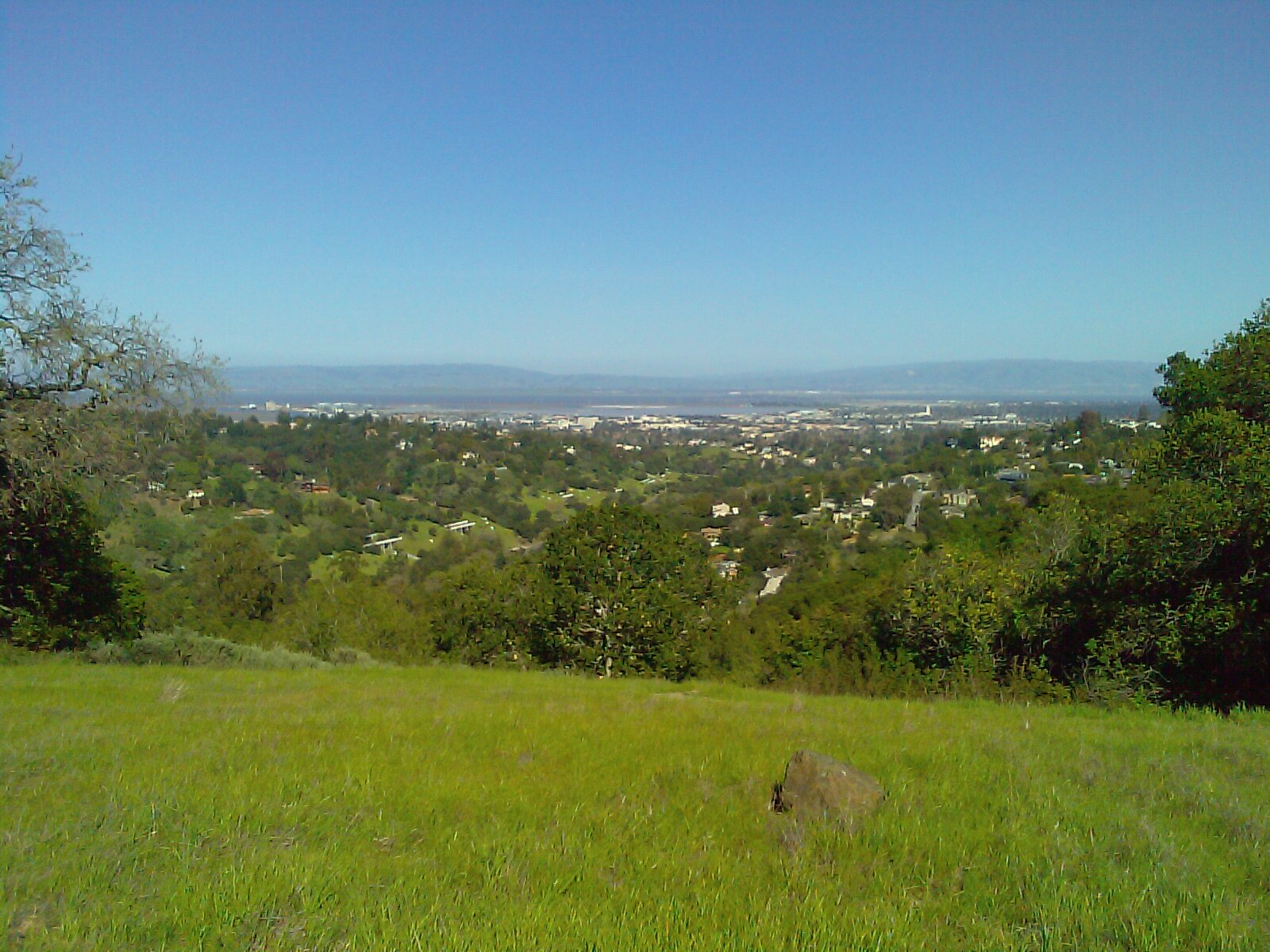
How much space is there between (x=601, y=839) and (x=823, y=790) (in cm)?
145

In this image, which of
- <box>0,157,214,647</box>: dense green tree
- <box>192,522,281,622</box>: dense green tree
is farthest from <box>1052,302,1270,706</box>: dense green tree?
<box>192,522,281,622</box>: dense green tree

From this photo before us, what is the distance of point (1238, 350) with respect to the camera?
15.2 meters

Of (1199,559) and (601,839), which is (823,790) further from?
(1199,559)

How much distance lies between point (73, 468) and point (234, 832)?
13068mm

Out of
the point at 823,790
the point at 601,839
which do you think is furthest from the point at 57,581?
the point at 823,790

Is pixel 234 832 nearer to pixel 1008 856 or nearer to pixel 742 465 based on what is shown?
pixel 1008 856

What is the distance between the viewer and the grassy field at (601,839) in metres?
3.50

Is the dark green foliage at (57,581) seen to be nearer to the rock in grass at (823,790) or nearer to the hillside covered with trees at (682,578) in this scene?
the hillside covered with trees at (682,578)

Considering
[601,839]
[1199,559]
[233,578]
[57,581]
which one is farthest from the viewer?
[233,578]

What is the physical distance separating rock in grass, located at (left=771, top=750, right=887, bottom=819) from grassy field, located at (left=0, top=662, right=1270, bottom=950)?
0.54ft

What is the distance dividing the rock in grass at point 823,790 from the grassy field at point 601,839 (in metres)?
0.16

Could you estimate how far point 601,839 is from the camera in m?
4.59

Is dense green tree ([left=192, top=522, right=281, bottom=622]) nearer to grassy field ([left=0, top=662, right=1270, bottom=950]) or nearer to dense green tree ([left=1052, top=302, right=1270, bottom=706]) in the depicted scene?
grassy field ([left=0, top=662, right=1270, bottom=950])

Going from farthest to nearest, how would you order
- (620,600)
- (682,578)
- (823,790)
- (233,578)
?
(233,578) → (682,578) → (620,600) → (823,790)
